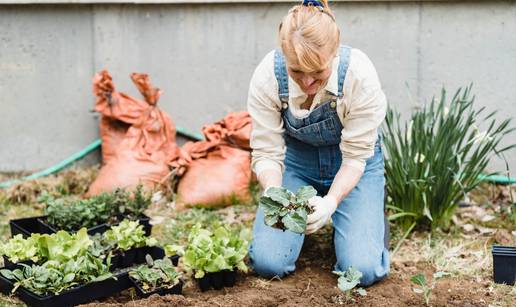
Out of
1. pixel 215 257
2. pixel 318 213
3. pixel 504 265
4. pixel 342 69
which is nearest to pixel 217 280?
pixel 215 257

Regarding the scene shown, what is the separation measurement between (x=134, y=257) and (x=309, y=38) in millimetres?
1271

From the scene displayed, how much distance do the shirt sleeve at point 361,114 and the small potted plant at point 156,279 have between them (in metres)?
0.83

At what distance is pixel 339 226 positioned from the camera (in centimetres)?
303

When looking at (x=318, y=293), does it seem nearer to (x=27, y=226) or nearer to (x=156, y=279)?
(x=156, y=279)

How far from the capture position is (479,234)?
343 centimetres

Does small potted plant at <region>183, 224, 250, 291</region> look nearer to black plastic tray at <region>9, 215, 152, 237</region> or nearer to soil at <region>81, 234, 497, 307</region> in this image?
soil at <region>81, 234, 497, 307</region>

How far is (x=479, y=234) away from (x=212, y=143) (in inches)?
62.2

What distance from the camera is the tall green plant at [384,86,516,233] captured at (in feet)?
10.7

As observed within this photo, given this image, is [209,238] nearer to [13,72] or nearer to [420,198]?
[420,198]

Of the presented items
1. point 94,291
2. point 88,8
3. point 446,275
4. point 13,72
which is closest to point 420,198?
point 446,275

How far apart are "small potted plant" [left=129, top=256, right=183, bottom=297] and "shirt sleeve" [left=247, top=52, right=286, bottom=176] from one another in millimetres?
557

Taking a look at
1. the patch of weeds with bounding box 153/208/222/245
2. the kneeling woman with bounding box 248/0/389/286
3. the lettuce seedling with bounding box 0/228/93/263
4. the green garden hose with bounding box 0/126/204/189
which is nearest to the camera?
the kneeling woman with bounding box 248/0/389/286

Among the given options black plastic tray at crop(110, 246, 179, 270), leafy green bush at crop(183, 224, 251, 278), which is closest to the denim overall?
leafy green bush at crop(183, 224, 251, 278)

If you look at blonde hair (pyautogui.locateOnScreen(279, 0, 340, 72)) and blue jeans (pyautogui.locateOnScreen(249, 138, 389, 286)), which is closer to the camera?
blonde hair (pyautogui.locateOnScreen(279, 0, 340, 72))
